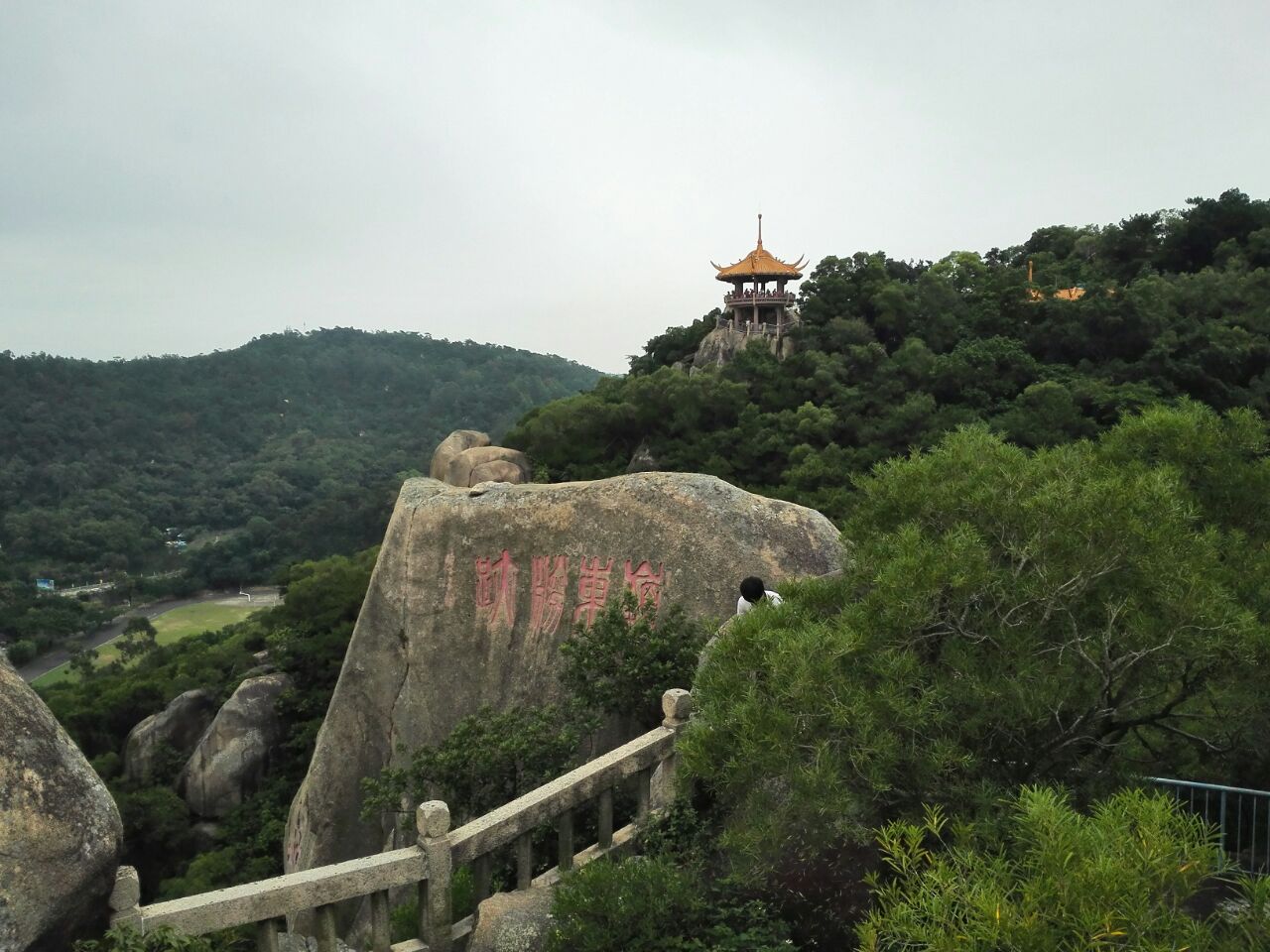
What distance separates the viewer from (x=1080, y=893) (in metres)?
2.08

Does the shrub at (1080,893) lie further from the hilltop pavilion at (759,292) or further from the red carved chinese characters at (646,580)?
the hilltop pavilion at (759,292)

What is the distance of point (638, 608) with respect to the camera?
21.0 feet

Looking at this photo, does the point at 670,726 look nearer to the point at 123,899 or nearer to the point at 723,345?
the point at 123,899

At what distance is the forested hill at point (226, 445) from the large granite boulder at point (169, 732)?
65.1ft

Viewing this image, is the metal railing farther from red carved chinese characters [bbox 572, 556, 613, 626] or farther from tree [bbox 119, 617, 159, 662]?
tree [bbox 119, 617, 159, 662]

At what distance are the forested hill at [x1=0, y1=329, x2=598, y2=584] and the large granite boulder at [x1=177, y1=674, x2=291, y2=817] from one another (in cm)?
2222

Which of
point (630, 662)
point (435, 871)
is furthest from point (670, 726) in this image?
point (435, 871)

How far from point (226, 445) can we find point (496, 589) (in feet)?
190

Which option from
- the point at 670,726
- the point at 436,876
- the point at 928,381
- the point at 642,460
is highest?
the point at 928,381

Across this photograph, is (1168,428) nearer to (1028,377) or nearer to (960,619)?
(960,619)

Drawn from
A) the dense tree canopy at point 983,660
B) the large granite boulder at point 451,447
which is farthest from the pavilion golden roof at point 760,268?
the dense tree canopy at point 983,660

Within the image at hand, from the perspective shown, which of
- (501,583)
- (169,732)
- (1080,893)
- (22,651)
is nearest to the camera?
(1080,893)

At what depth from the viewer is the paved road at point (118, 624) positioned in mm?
32344

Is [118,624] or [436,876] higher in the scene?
[436,876]
